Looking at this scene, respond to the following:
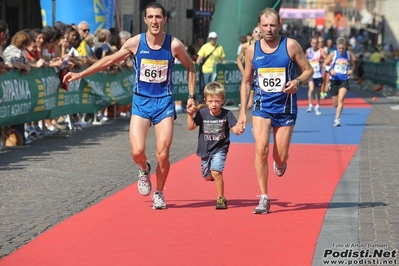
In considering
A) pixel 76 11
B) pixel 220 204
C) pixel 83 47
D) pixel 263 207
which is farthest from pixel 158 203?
pixel 76 11

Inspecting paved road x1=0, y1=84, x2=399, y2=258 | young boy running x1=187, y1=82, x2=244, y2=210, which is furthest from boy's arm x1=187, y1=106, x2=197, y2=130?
paved road x1=0, y1=84, x2=399, y2=258

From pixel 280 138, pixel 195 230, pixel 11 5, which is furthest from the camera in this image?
pixel 11 5

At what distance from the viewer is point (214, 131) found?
9.59m

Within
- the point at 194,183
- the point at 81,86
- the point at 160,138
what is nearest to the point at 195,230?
the point at 160,138

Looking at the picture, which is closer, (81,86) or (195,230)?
(195,230)

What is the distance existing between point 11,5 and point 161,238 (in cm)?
2566

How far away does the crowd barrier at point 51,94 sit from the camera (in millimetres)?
14609

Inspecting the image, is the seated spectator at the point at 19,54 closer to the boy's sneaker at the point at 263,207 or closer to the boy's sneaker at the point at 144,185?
the boy's sneaker at the point at 144,185

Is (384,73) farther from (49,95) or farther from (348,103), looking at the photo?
(49,95)

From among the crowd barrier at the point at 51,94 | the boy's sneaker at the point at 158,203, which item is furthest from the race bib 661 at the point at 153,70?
the crowd barrier at the point at 51,94

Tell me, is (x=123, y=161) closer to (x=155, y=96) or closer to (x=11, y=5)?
(x=155, y=96)

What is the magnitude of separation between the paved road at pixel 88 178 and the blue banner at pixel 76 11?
3.92 meters

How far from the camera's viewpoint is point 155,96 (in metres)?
9.41

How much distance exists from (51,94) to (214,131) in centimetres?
764
